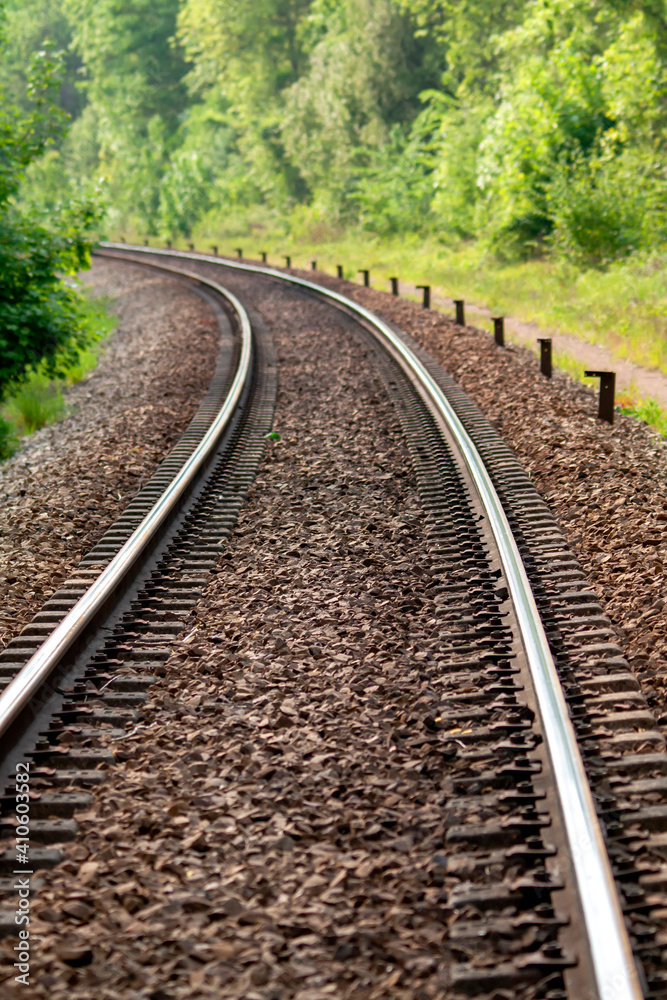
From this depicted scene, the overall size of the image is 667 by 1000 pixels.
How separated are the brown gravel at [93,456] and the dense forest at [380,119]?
2.62 m

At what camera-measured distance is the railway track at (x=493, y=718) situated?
8.80ft

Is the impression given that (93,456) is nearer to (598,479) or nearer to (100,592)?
(100,592)

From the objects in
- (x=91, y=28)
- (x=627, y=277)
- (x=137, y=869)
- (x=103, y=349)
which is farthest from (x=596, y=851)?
(x=91, y=28)

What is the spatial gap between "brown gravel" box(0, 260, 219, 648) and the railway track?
0.29 meters

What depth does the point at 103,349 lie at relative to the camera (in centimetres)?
1446

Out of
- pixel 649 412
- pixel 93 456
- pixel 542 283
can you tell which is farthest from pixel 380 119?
pixel 93 456

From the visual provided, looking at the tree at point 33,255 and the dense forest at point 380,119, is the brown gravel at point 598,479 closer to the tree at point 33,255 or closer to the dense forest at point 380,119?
the tree at point 33,255

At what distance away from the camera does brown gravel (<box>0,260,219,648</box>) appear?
224 inches

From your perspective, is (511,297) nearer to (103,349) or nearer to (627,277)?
(627,277)

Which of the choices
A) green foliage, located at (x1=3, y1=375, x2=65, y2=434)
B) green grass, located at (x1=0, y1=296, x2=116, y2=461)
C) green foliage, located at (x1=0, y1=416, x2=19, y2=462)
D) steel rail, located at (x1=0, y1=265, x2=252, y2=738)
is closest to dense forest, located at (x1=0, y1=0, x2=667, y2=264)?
green grass, located at (x1=0, y1=296, x2=116, y2=461)

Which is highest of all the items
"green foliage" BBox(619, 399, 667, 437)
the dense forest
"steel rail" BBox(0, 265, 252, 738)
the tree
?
the dense forest

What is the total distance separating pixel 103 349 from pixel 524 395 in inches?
317

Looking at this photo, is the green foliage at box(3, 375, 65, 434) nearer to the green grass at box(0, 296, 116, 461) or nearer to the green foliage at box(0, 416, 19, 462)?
the green grass at box(0, 296, 116, 461)

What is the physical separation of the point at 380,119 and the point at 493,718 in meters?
33.2
